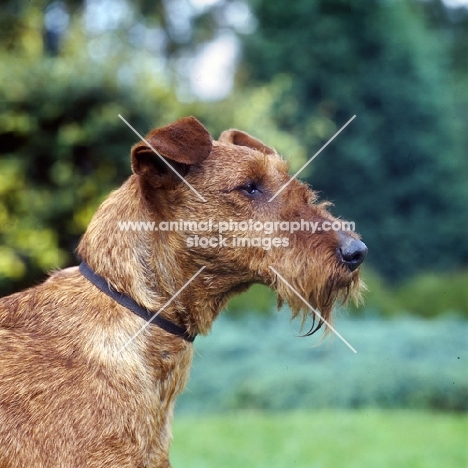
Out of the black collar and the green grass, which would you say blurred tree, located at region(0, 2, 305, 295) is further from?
the black collar

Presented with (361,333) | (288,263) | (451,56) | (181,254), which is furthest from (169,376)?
(451,56)

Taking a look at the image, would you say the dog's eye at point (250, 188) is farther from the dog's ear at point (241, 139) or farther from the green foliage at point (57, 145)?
the green foliage at point (57, 145)

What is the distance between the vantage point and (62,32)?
1362 centimetres

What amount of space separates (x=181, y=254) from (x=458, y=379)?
299 inches

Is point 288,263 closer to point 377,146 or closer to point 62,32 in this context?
point 62,32

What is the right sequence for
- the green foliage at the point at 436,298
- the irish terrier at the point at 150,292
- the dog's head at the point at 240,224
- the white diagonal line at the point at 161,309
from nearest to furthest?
the irish terrier at the point at 150,292 → the white diagonal line at the point at 161,309 → the dog's head at the point at 240,224 → the green foliage at the point at 436,298

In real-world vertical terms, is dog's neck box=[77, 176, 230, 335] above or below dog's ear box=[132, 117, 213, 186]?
below

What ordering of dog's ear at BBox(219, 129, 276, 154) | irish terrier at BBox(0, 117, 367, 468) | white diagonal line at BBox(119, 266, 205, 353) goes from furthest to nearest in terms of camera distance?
dog's ear at BBox(219, 129, 276, 154) < white diagonal line at BBox(119, 266, 205, 353) < irish terrier at BBox(0, 117, 367, 468)

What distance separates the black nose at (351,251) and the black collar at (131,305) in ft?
2.86

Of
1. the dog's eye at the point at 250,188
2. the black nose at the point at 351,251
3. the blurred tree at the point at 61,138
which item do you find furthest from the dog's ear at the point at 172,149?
the blurred tree at the point at 61,138

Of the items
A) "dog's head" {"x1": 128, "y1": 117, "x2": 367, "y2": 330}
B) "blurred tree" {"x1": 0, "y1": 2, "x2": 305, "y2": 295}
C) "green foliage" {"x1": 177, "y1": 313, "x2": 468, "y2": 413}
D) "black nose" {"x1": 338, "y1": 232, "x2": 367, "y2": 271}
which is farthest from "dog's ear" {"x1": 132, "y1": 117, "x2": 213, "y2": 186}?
"blurred tree" {"x1": 0, "y1": 2, "x2": 305, "y2": 295}

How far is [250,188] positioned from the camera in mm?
3701

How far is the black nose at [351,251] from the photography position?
3.57 metres

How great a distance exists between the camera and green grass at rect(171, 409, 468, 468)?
7398mm
